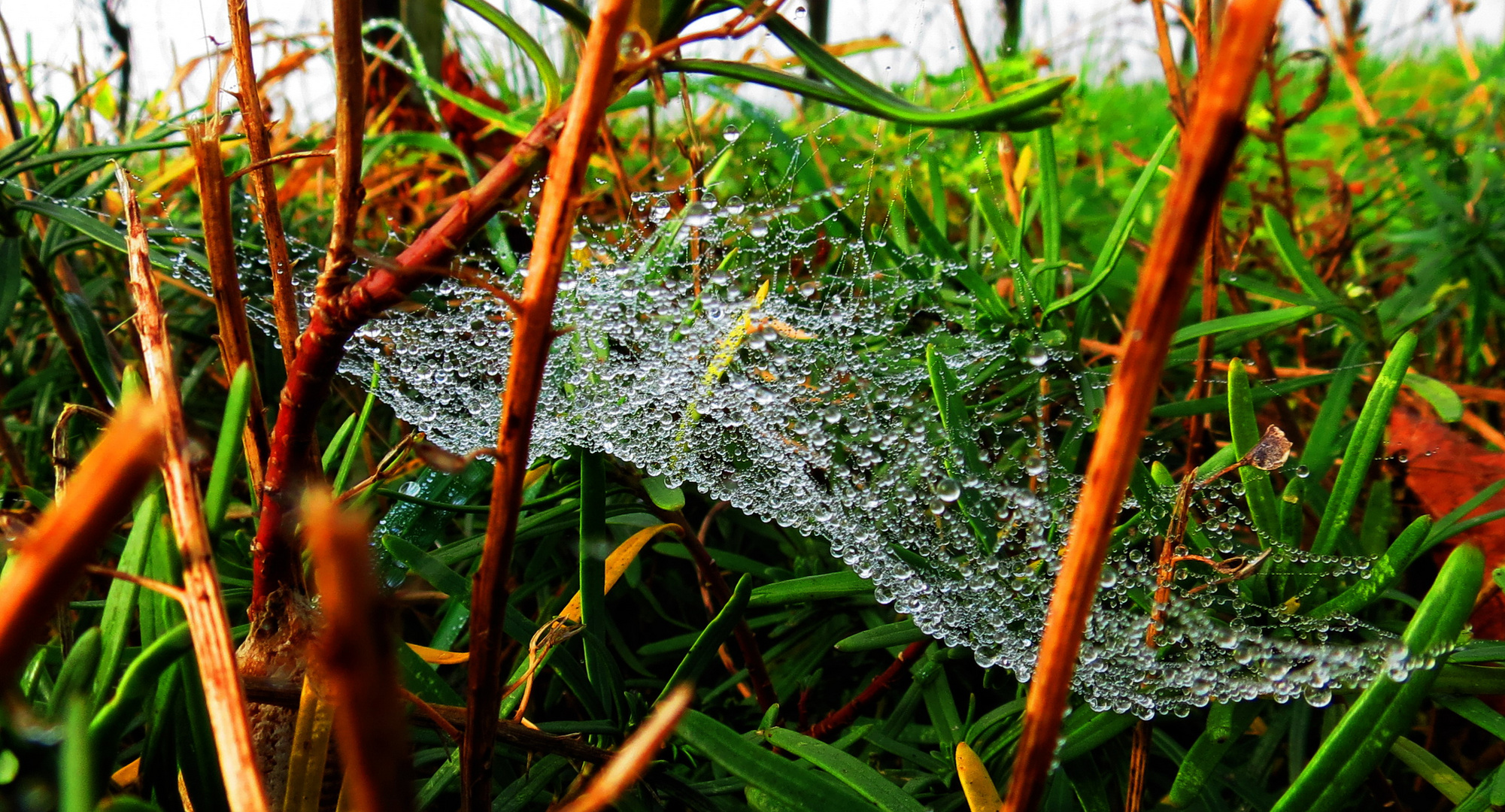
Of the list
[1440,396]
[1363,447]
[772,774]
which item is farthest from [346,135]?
[1440,396]

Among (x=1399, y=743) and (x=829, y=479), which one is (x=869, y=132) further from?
(x=1399, y=743)

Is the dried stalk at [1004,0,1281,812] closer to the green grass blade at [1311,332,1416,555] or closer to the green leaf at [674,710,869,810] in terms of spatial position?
the green leaf at [674,710,869,810]

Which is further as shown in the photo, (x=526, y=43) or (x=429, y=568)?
(x=429, y=568)

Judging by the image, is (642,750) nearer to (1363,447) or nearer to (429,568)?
(429,568)

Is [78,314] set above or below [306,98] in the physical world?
below

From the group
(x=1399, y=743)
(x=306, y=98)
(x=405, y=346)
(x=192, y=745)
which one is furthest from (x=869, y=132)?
(x=192, y=745)

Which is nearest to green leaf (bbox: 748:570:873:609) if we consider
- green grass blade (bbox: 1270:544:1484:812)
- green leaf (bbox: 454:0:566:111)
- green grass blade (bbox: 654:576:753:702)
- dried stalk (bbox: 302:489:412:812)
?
green grass blade (bbox: 654:576:753:702)
